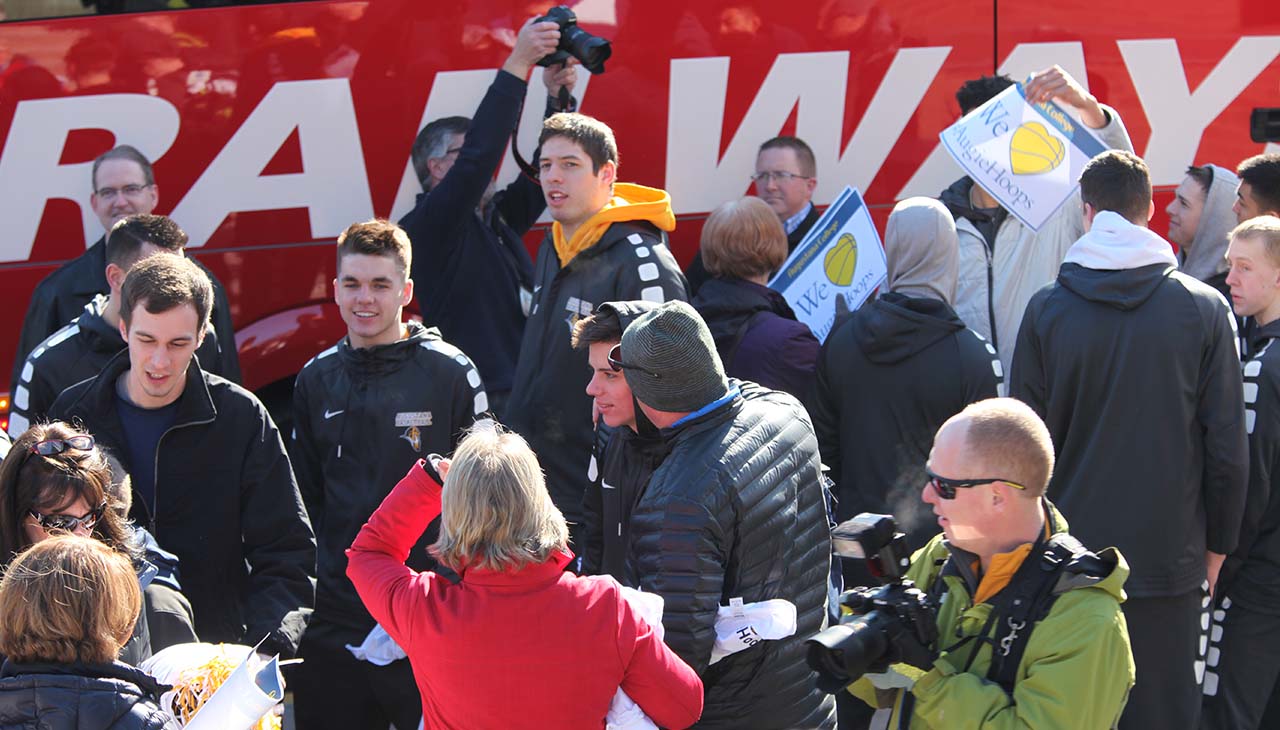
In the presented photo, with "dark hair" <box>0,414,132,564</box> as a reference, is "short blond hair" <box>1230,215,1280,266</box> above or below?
above

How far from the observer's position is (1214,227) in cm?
514

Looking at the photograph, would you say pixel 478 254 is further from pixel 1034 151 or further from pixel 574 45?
pixel 1034 151

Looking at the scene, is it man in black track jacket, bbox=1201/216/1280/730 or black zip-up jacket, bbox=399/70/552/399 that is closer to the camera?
man in black track jacket, bbox=1201/216/1280/730

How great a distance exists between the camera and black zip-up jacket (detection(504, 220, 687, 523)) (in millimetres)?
4367

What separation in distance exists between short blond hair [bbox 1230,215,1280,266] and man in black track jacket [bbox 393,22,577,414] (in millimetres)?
2492

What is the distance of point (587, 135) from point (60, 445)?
7.04ft

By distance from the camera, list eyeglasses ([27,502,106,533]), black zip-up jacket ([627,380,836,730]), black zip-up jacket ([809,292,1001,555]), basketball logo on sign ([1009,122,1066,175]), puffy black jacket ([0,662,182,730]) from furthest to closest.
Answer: basketball logo on sign ([1009,122,1066,175]), black zip-up jacket ([809,292,1001,555]), eyeglasses ([27,502,106,533]), black zip-up jacket ([627,380,836,730]), puffy black jacket ([0,662,182,730])

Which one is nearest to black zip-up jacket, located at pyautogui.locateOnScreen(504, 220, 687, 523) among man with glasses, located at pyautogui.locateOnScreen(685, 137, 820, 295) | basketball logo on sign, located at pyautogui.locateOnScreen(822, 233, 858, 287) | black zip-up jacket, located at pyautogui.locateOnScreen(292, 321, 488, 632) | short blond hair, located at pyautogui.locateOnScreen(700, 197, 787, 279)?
short blond hair, located at pyautogui.locateOnScreen(700, 197, 787, 279)

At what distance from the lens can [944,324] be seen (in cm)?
408

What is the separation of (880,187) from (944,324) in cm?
175

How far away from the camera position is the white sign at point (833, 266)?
4.87 metres

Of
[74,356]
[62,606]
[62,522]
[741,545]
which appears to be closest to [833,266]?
[741,545]

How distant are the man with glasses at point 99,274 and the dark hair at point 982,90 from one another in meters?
3.04

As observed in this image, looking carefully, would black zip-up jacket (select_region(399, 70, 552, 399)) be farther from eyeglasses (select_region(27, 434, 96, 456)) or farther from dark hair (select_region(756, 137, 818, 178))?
eyeglasses (select_region(27, 434, 96, 456))
